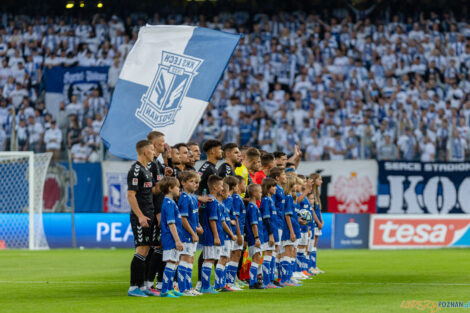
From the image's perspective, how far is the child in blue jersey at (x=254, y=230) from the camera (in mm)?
12695

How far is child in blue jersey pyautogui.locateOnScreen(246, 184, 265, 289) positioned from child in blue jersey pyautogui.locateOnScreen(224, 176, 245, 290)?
0.97ft

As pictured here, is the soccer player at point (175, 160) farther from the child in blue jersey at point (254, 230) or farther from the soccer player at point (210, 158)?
the child in blue jersey at point (254, 230)

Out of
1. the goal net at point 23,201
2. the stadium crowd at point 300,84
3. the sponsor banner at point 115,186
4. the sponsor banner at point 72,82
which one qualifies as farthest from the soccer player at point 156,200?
the sponsor banner at point 72,82

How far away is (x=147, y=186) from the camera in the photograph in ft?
37.0

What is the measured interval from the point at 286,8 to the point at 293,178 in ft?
73.5

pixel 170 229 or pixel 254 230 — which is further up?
pixel 170 229

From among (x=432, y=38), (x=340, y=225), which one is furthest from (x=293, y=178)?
(x=432, y=38)

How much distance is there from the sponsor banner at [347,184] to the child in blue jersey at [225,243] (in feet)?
47.6

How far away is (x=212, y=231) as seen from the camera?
1177 centimetres

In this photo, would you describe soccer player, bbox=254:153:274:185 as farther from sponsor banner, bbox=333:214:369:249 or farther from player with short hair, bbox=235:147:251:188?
sponsor banner, bbox=333:214:369:249

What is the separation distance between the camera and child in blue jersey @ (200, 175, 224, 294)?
38.4 feet

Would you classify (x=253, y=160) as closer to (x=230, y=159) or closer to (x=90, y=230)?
(x=230, y=159)

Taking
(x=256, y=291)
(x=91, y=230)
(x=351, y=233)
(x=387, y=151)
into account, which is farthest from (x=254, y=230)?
(x=387, y=151)

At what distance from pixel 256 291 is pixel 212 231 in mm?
1248
